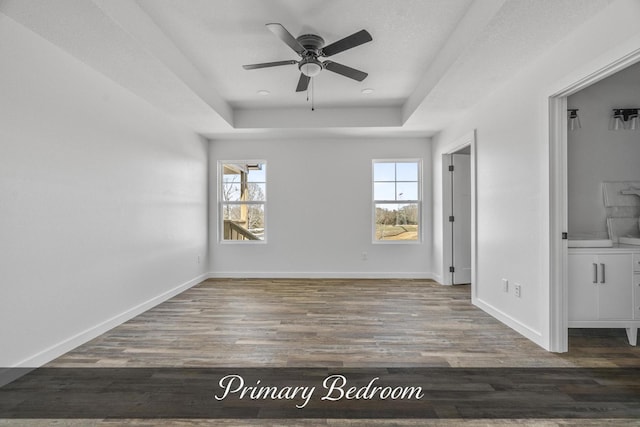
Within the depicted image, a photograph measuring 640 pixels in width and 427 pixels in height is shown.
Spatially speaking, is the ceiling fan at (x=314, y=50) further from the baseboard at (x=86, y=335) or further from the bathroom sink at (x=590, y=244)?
the baseboard at (x=86, y=335)

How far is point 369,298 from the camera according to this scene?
426 centimetres

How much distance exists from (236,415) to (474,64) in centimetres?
330

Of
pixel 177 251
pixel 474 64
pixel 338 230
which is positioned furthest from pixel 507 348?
pixel 177 251

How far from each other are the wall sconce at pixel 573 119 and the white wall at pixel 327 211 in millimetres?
2583

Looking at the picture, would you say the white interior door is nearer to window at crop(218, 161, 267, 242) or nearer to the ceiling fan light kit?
the ceiling fan light kit

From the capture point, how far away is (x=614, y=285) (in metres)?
2.62

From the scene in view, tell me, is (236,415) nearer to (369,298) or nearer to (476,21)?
(369,298)

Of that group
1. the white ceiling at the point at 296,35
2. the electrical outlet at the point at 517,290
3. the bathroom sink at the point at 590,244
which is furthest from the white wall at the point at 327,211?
the bathroom sink at the point at 590,244

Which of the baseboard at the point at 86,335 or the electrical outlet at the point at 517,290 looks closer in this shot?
the baseboard at the point at 86,335

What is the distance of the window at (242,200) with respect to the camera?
Answer: 572 cm

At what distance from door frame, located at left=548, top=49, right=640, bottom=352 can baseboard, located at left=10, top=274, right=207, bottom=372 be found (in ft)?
13.0

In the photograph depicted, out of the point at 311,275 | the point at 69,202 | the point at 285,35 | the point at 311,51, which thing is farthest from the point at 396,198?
the point at 69,202

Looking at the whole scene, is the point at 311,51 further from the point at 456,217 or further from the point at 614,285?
the point at 456,217

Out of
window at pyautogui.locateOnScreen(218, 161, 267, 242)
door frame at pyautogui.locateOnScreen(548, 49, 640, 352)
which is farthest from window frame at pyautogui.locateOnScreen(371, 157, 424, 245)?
door frame at pyautogui.locateOnScreen(548, 49, 640, 352)
